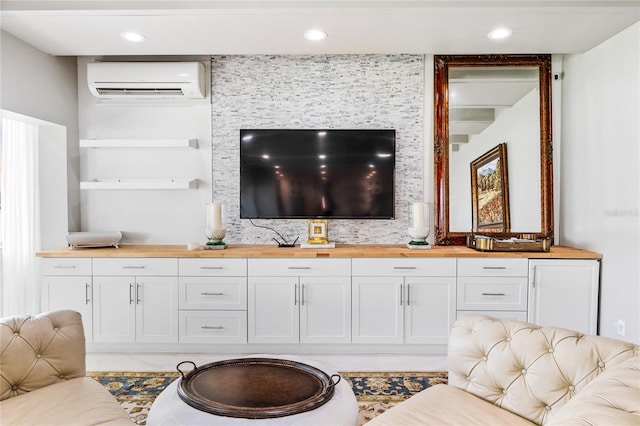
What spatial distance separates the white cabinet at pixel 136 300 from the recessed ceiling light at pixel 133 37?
1706 mm

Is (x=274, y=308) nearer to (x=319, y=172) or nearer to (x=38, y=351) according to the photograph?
(x=319, y=172)

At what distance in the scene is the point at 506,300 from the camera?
10.3 ft

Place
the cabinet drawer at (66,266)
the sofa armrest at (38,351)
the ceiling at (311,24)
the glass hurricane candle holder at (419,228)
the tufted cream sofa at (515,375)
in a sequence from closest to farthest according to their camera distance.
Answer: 1. the tufted cream sofa at (515,375)
2. the sofa armrest at (38,351)
3. the ceiling at (311,24)
4. the cabinet drawer at (66,266)
5. the glass hurricane candle holder at (419,228)

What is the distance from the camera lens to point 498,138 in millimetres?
3564

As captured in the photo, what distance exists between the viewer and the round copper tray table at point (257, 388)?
4.80 feet

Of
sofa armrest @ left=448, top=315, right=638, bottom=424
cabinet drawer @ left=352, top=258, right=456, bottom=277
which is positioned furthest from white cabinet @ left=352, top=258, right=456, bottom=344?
sofa armrest @ left=448, top=315, right=638, bottom=424

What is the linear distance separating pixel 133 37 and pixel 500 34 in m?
2.76

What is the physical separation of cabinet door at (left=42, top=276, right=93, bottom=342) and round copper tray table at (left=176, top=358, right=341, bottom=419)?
6.28ft

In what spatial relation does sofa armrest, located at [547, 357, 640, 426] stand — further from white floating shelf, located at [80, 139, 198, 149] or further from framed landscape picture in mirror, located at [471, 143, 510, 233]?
white floating shelf, located at [80, 139, 198, 149]

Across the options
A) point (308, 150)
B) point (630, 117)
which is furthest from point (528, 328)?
point (308, 150)

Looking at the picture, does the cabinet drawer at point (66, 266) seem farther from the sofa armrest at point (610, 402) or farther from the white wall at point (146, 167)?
the sofa armrest at point (610, 402)

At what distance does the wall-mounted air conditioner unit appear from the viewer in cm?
347

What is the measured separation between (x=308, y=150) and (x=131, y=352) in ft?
7.32

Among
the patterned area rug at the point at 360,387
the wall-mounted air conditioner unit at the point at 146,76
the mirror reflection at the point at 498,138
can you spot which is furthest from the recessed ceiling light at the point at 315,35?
the patterned area rug at the point at 360,387
